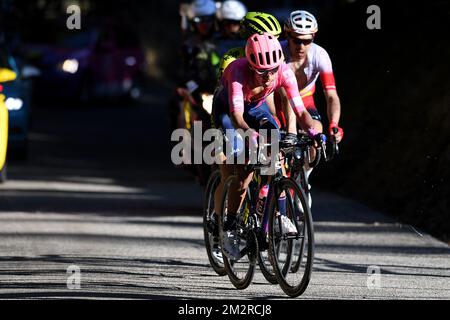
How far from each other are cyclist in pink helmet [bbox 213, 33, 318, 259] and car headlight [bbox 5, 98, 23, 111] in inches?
364

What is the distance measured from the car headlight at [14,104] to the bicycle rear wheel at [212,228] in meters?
8.77

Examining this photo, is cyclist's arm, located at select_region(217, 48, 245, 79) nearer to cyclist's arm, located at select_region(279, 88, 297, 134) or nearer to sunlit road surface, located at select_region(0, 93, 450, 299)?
cyclist's arm, located at select_region(279, 88, 297, 134)

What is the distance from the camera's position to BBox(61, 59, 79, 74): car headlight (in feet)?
101

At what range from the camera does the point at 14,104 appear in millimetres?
19469

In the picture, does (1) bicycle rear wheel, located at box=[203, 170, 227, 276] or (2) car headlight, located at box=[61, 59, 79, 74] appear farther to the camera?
(2) car headlight, located at box=[61, 59, 79, 74]

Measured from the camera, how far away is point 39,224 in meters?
14.0

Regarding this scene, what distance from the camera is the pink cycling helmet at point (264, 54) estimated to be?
971 centimetres

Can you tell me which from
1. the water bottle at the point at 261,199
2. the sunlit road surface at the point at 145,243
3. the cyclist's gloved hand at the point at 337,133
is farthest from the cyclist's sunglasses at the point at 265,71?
the sunlit road surface at the point at 145,243

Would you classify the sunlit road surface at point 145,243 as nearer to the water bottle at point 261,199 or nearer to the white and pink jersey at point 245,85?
the water bottle at point 261,199

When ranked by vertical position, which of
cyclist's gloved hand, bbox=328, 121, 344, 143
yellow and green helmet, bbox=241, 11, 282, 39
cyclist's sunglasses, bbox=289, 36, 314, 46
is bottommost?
cyclist's gloved hand, bbox=328, 121, 344, 143

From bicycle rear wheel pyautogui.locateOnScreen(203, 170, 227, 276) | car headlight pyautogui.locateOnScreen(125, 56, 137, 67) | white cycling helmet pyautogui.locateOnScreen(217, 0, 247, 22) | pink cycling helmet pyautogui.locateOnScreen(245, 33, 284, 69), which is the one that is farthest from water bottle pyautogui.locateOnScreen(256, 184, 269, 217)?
car headlight pyautogui.locateOnScreen(125, 56, 137, 67)

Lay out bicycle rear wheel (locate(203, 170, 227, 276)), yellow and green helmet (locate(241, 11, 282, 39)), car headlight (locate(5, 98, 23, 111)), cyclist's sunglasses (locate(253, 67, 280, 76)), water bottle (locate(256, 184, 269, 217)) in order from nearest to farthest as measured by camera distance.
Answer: cyclist's sunglasses (locate(253, 67, 280, 76)) < water bottle (locate(256, 184, 269, 217)) < yellow and green helmet (locate(241, 11, 282, 39)) < bicycle rear wheel (locate(203, 170, 227, 276)) < car headlight (locate(5, 98, 23, 111))
